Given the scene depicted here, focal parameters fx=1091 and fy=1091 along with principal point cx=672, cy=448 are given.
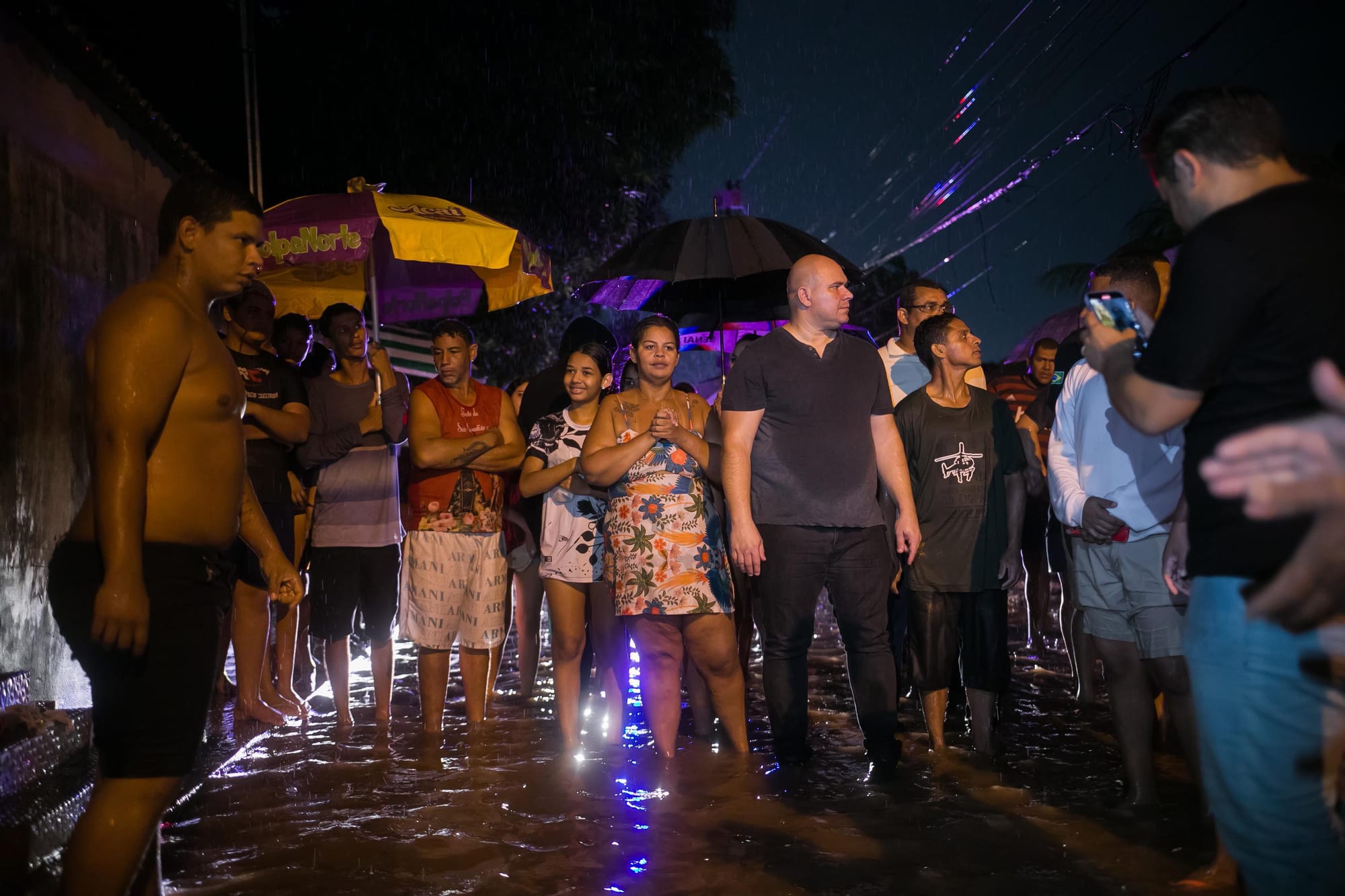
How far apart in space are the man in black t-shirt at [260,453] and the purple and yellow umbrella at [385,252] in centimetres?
60

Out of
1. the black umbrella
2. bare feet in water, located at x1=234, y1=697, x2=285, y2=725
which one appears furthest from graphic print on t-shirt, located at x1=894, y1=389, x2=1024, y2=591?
bare feet in water, located at x1=234, y1=697, x2=285, y2=725

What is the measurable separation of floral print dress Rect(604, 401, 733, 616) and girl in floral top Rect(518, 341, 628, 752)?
535 millimetres

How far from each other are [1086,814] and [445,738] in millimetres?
3531

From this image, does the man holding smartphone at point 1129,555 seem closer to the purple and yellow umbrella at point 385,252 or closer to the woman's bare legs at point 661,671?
the woman's bare legs at point 661,671

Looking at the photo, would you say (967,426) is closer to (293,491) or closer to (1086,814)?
(1086,814)

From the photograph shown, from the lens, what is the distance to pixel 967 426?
19.4ft

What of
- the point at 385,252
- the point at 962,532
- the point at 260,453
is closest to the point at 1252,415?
the point at 962,532

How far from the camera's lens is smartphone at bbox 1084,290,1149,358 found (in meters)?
2.80

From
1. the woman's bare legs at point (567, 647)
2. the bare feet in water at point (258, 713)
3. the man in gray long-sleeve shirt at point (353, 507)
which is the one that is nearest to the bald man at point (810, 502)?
the woman's bare legs at point (567, 647)

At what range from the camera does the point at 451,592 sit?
6492mm

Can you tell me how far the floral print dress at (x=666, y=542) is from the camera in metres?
5.59

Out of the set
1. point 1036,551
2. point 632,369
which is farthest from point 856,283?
point 1036,551

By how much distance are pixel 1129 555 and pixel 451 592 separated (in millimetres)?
3776

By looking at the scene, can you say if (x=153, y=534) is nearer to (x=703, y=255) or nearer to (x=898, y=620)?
(x=898, y=620)
